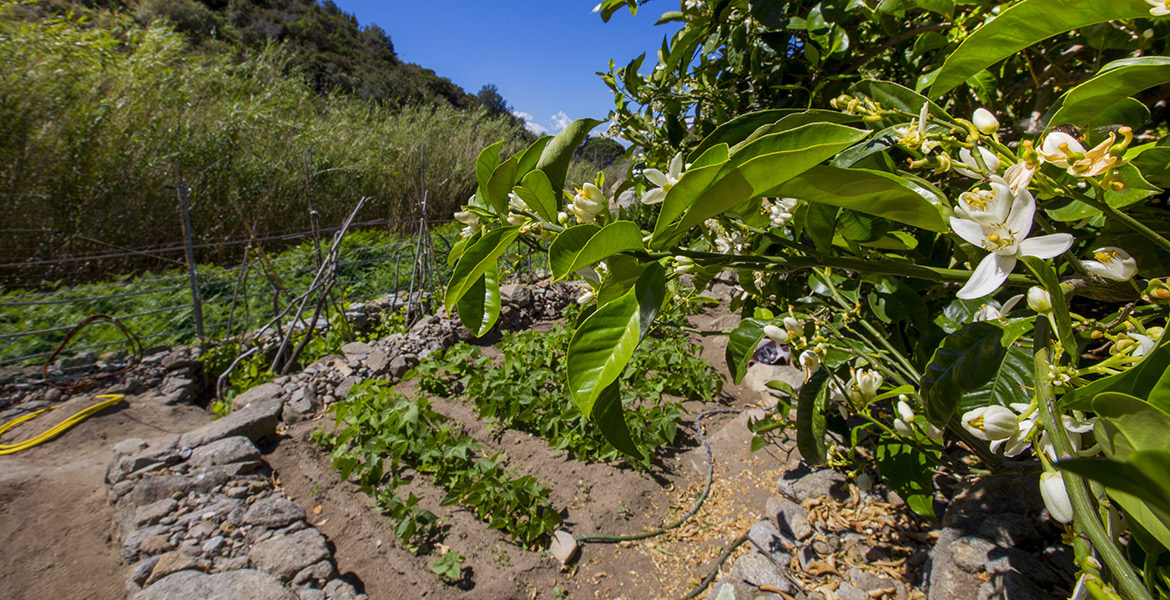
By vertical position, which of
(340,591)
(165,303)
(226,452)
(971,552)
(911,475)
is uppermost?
(165,303)

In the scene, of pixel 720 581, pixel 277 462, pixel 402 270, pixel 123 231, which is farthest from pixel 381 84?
pixel 720 581

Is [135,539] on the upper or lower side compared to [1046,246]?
lower

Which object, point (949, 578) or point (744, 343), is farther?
point (949, 578)

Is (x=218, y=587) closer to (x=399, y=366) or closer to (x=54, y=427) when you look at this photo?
(x=399, y=366)

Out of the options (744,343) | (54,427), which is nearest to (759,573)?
(744,343)

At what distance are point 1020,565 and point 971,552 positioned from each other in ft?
0.33

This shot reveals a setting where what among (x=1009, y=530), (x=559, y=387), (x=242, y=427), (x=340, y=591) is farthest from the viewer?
(x=559, y=387)

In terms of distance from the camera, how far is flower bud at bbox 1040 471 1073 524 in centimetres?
38

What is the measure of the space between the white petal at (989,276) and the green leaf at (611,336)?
0.71 ft

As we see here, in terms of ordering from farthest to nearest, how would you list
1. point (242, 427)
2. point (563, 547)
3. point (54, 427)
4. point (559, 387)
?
point (559, 387), point (54, 427), point (242, 427), point (563, 547)

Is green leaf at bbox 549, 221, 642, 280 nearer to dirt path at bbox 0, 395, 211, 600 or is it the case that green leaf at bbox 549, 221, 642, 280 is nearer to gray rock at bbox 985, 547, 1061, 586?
gray rock at bbox 985, 547, 1061, 586

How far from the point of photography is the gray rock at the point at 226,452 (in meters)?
2.22

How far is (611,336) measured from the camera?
42 cm

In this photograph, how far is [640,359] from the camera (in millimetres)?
2982
